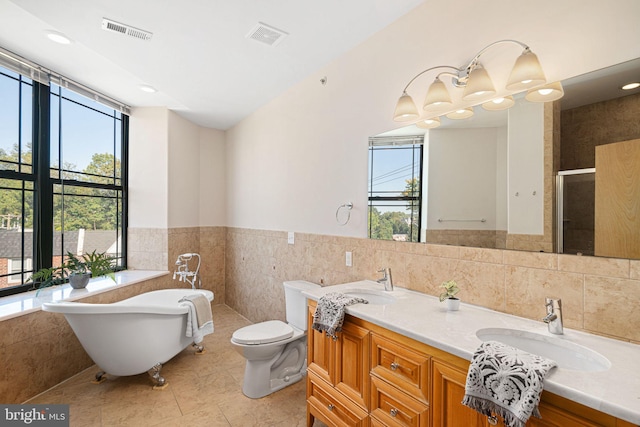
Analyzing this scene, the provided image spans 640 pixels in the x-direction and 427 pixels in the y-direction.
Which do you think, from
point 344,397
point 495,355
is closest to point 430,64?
point 495,355

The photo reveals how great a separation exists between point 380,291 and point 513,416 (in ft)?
3.77

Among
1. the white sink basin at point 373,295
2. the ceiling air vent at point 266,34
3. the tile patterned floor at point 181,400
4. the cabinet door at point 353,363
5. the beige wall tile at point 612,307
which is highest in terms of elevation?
the ceiling air vent at point 266,34

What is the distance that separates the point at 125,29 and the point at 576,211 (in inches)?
114

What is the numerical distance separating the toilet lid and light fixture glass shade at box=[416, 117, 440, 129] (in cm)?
177

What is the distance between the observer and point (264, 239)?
376 centimetres

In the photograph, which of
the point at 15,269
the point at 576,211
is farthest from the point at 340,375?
the point at 15,269

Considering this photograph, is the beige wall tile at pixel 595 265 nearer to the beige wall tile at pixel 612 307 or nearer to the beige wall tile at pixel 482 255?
the beige wall tile at pixel 612 307

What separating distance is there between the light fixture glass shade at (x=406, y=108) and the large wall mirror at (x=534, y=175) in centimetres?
11

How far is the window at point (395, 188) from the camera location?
2.10 metres

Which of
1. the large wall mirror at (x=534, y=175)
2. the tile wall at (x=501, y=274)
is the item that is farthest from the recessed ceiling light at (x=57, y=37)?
the large wall mirror at (x=534, y=175)

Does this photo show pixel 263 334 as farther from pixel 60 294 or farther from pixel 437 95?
pixel 437 95

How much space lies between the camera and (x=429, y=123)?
1.99 metres

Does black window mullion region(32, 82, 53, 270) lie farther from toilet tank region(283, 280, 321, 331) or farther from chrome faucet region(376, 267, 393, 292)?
chrome faucet region(376, 267, 393, 292)

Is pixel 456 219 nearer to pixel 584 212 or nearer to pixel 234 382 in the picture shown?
pixel 584 212
